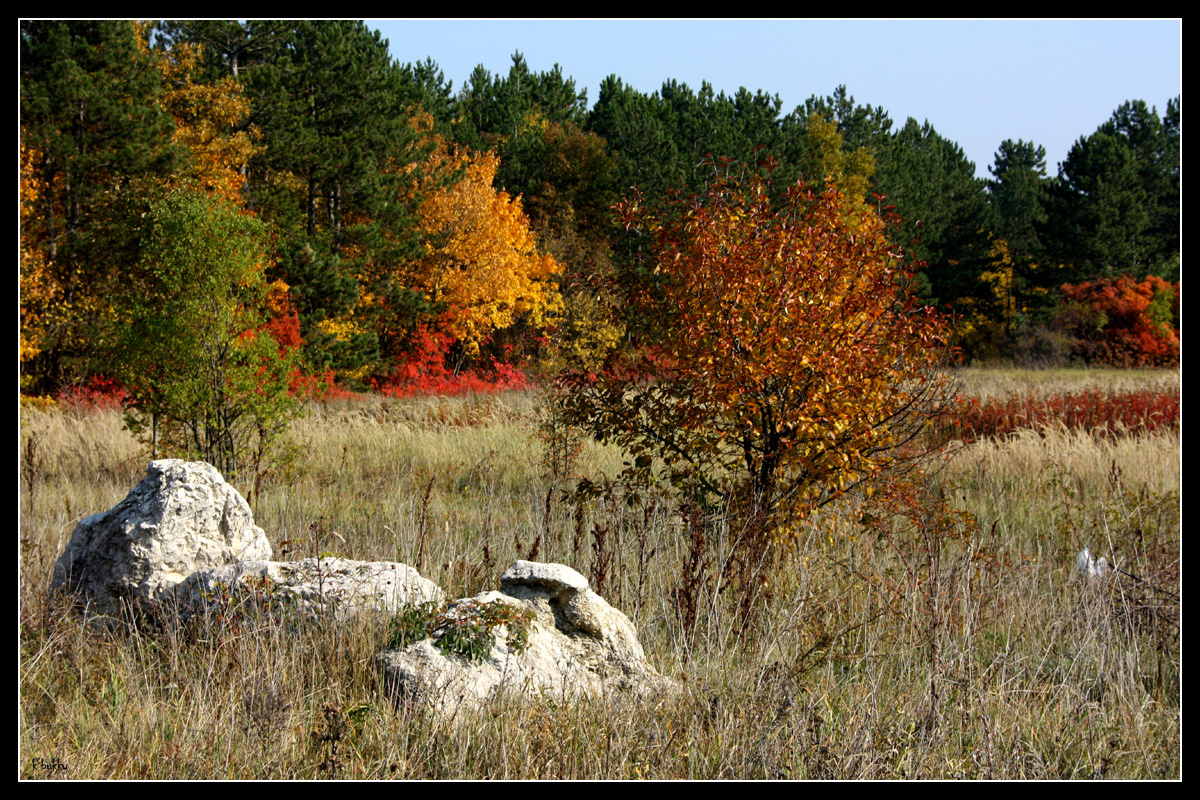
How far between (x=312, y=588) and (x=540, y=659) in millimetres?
1107

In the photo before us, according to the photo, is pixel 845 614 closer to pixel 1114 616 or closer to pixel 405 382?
pixel 1114 616

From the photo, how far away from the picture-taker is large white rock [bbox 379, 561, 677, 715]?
3.25m

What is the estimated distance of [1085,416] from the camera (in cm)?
1285

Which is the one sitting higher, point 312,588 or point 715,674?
point 312,588

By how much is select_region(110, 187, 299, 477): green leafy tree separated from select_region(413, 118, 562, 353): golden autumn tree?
19.2 metres

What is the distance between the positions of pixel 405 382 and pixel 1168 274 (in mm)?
31944

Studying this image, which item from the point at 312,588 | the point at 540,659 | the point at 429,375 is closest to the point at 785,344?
the point at 540,659

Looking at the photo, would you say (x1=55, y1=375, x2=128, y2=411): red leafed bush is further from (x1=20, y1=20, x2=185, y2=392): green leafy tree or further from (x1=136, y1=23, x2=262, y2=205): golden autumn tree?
(x1=136, y1=23, x2=262, y2=205): golden autumn tree

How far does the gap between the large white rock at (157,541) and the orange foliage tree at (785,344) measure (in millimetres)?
2387

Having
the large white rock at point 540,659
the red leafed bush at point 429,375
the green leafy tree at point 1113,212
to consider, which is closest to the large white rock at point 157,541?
the large white rock at point 540,659

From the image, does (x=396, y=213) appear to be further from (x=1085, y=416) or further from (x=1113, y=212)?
(x=1113, y=212)

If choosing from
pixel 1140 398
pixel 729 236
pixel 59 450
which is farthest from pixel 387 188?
pixel 729 236

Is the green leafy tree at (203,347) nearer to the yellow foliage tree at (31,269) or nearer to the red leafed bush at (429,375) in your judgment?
the yellow foliage tree at (31,269)

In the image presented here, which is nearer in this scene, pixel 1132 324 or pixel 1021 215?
pixel 1132 324
